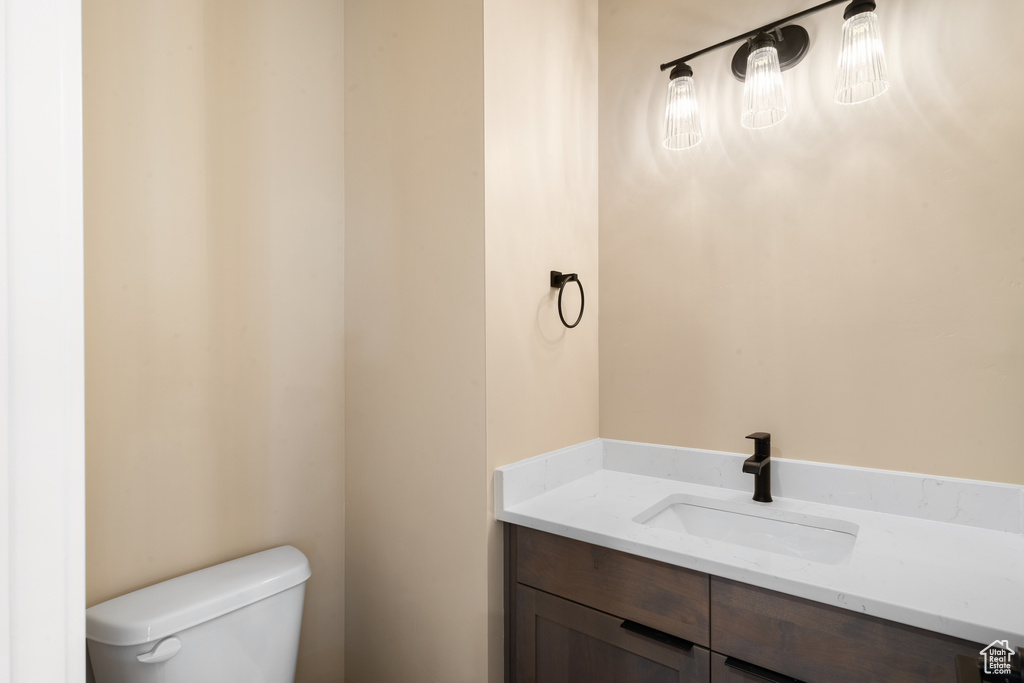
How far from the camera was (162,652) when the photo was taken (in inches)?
42.7

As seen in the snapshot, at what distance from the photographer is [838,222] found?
4.44 feet

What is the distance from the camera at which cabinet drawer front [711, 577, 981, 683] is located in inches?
32.6

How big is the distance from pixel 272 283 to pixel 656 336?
1.16 metres

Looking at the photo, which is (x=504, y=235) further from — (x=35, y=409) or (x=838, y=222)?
(x=35, y=409)

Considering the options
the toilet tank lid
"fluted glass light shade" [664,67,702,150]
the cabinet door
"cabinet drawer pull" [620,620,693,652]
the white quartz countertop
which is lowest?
the cabinet door

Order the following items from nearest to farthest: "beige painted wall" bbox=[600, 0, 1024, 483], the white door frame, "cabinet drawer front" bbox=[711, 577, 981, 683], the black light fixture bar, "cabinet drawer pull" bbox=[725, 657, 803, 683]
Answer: the white door frame
"cabinet drawer front" bbox=[711, 577, 981, 683]
"cabinet drawer pull" bbox=[725, 657, 803, 683]
"beige painted wall" bbox=[600, 0, 1024, 483]
the black light fixture bar

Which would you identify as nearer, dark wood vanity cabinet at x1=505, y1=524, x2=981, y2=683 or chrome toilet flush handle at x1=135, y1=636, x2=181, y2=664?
dark wood vanity cabinet at x1=505, y1=524, x2=981, y2=683

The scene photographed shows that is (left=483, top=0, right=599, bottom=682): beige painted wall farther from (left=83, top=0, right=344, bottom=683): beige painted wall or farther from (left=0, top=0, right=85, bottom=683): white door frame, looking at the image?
(left=0, top=0, right=85, bottom=683): white door frame

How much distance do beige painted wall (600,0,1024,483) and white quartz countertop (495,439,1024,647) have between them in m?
0.06

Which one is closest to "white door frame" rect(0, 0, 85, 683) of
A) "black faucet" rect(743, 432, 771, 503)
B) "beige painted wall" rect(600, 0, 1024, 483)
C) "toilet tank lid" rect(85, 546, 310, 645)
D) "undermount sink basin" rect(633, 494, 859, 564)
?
"toilet tank lid" rect(85, 546, 310, 645)

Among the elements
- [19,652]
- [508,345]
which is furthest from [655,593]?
[19,652]

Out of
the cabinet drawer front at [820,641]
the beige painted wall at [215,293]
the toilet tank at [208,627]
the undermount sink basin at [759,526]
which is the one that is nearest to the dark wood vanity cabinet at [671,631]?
the cabinet drawer front at [820,641]

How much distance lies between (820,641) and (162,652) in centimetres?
127

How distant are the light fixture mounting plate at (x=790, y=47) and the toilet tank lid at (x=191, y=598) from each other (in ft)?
5.93
